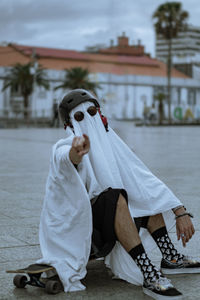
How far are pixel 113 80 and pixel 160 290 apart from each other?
58354mm

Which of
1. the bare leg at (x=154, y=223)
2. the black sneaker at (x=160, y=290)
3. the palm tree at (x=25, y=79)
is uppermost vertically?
the palm tree at (x=25, y=79)

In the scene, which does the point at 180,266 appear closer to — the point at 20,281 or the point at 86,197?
the point at 86,197

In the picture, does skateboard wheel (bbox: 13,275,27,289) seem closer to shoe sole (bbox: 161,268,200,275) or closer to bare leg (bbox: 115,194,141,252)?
bare leg (bbox: 115,194,141,252)

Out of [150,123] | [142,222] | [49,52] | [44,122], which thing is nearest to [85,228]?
[142,222]

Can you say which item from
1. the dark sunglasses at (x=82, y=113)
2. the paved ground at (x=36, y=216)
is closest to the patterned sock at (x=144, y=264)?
the paved ground at (x=36, y=216)

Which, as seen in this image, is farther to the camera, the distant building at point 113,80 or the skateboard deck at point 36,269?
the distant building at point 113,80

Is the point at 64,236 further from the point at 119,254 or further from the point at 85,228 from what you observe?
the point at 119,254

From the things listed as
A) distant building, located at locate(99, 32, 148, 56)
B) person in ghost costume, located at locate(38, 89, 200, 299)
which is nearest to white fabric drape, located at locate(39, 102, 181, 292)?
person in ghost costume, located at locate(38, 89, 200, 299)

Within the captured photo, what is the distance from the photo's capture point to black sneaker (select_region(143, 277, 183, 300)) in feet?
10.2

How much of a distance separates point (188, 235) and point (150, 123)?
38.0 metres

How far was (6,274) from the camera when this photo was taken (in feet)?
11.7

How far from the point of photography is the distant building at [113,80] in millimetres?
55719

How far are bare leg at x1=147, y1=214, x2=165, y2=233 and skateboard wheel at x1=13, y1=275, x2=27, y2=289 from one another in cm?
81

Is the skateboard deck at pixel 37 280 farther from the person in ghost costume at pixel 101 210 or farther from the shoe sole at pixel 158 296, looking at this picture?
the shoe sole at pixel 158 296
